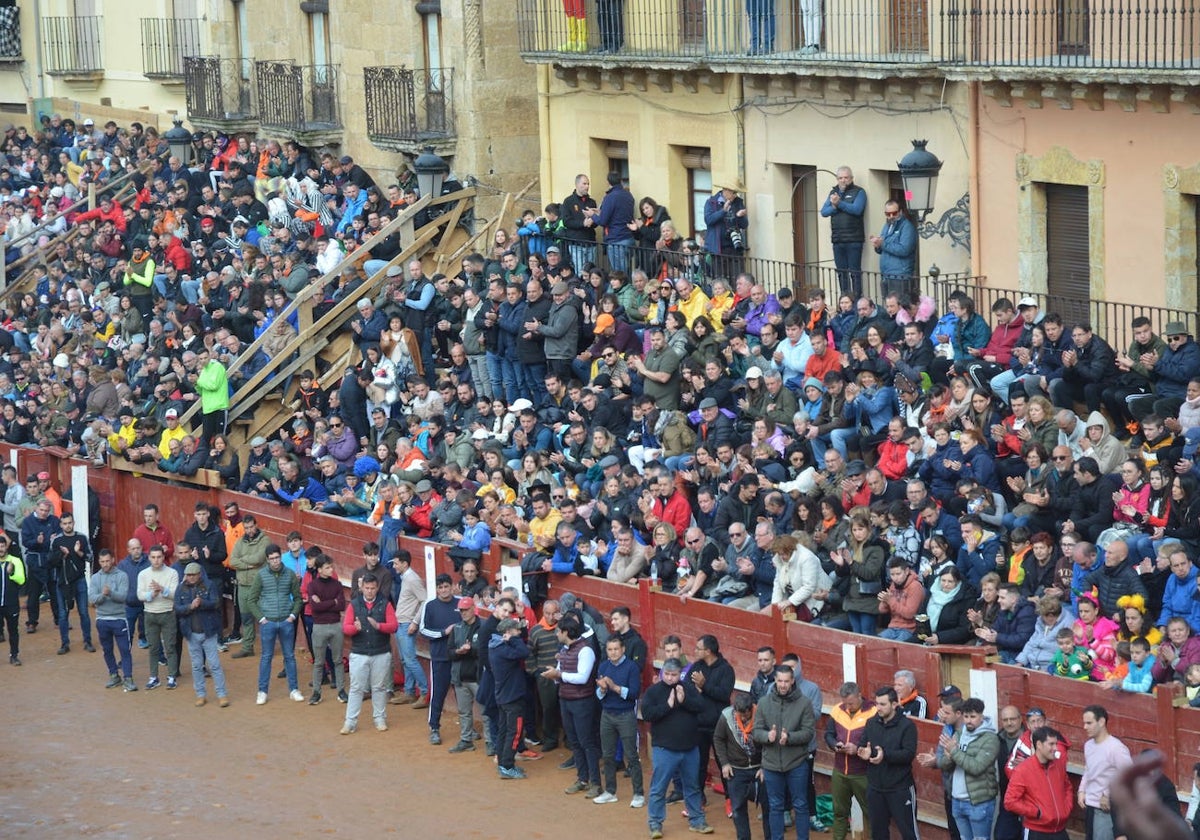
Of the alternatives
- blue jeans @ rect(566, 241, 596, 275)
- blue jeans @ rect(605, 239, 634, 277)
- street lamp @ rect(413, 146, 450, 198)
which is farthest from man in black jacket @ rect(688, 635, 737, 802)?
street lamp @ rect(413, 146, 450, 198)

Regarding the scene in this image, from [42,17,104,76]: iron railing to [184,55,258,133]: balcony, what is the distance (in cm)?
699

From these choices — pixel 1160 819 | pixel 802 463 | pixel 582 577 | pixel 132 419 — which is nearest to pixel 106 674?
pixel 132 419

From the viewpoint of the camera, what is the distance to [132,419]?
2644 centimetres

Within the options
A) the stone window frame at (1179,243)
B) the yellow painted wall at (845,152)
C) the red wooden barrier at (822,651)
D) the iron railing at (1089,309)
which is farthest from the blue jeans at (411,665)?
the stone window frame at (1179,243)

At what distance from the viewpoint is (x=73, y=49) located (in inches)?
1729

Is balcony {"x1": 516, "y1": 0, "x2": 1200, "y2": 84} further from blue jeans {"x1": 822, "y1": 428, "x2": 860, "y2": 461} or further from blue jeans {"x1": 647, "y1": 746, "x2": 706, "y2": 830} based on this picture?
blue jeans {"x1": 647, "y1": 746, "x2": 706, "y2": 830}

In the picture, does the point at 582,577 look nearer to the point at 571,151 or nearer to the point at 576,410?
the point at 576,410

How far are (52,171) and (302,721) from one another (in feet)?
76.3

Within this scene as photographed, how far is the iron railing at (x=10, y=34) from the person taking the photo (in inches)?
1781

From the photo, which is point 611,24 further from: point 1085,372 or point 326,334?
point 1085,372

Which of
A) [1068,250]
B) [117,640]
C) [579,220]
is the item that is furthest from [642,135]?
→ [117,640]

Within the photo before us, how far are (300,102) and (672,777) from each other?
20476 mm

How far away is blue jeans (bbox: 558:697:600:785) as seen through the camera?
55.4 ft

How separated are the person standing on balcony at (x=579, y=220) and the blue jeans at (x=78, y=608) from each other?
7.45 metres
